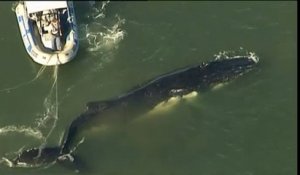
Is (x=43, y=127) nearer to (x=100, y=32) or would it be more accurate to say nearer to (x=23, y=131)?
(x=23, y=131)

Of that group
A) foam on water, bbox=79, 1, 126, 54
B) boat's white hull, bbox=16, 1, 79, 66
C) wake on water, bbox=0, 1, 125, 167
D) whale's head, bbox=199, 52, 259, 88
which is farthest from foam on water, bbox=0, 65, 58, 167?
whale's head, bbox=199, 52, 259, 88

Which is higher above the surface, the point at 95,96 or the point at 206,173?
the point at 95,96

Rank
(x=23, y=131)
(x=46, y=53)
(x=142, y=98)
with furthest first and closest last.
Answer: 1. (x=46, y=53)
2. (x=142, y=98)
3. (x=23, y=131)

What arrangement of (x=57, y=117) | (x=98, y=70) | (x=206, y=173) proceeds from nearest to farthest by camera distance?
(x=206, y=173), (x=57, y=117), (x=98, y=70)

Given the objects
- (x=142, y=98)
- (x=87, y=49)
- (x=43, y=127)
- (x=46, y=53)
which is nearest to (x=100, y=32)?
(x=87, y=49)

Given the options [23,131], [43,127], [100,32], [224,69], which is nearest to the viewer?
[23,131]

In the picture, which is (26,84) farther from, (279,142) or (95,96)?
(279,142)

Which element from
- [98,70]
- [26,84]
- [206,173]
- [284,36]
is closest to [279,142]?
[206,173]
